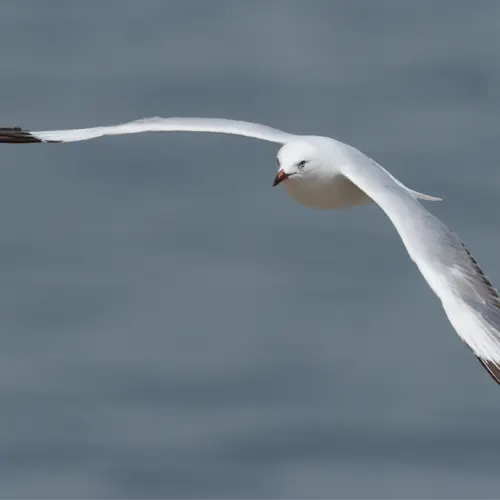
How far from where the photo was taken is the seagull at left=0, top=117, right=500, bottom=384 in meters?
11.4

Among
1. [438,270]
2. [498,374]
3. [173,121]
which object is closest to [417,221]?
[438,270]

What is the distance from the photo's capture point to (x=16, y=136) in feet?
48.5

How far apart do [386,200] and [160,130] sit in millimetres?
2499

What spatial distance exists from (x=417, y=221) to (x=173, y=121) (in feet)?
9.70

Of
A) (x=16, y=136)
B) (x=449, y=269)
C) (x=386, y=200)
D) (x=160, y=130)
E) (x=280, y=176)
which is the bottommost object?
(x=449, y=269)

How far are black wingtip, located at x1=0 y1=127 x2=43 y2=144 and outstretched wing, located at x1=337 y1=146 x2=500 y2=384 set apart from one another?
2.85 meters

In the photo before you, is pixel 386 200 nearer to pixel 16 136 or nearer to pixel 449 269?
pixel 449 269

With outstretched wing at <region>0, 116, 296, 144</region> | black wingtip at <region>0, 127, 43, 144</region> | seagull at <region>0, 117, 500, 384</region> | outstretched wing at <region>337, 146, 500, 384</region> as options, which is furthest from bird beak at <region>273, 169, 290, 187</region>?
black wingtip at <region>0, 127, 43, 144</region>

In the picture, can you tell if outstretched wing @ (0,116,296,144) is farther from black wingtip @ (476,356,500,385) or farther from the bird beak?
black wingtip @ (476,356,500,385)

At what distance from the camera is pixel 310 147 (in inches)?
A: 524

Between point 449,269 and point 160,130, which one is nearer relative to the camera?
point 449,269

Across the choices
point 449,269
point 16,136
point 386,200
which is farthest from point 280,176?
point 16,136

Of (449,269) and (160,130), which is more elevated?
(160,130)

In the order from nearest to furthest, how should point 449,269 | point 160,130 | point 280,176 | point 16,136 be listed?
point 449,269
point 280,176
point 160,130
point 16,136
